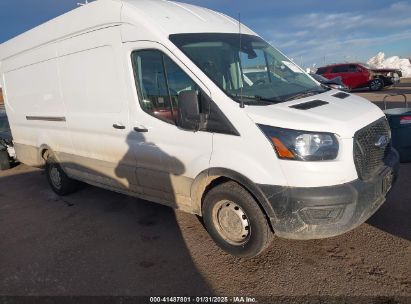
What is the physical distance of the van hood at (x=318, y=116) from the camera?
3.02 m

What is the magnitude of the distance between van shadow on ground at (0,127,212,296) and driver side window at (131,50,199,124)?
149 centimetres

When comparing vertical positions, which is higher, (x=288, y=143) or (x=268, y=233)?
(x=288, y=143)

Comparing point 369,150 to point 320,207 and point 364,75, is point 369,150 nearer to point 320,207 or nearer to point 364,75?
point 320,207

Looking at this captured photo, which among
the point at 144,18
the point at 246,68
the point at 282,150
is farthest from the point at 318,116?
the point at 144,18

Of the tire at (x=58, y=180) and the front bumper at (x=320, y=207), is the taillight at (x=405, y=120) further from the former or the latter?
the tire at (x=58, y=180)

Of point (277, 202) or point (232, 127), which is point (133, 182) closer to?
point (232, 127)

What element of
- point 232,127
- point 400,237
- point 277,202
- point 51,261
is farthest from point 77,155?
point 400,237

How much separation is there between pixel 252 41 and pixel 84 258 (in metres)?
3.23

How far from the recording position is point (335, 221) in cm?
311

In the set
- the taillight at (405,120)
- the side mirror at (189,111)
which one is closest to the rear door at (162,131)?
Answer: the side mirror at (189,111)

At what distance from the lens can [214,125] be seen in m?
3.39

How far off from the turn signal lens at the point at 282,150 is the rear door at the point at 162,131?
687mm

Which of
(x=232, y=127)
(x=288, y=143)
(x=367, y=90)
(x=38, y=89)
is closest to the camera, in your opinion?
(x=288, y=143)

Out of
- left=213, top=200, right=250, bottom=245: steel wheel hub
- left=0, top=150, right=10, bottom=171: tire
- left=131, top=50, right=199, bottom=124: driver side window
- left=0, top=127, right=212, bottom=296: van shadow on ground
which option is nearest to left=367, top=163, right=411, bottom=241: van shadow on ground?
left=213, top=200, right=250, bottom=245: steel wheel hub
